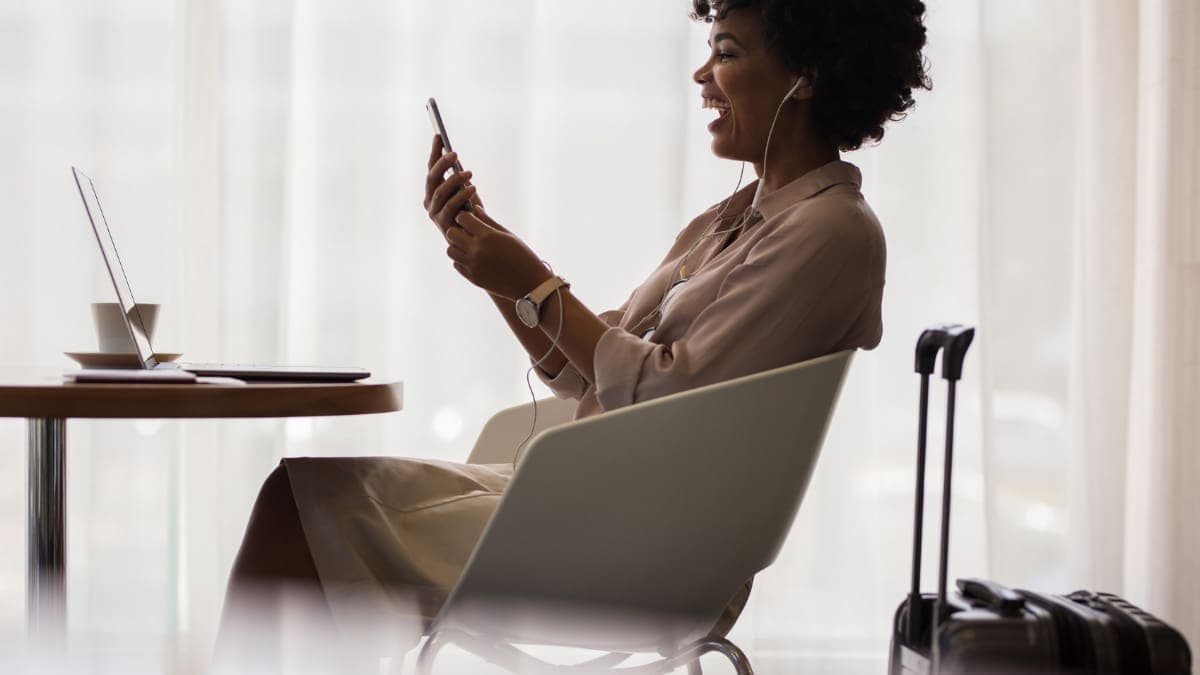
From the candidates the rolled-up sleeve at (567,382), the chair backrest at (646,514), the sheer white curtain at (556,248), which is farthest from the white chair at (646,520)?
the sheer white curtain at (556,248)

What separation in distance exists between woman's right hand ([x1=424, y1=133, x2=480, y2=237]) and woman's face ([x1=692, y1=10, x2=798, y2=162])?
36cm

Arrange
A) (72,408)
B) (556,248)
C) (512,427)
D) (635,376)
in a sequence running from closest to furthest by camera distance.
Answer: (72,408)
(635,376)
(512,427)
(556,248)

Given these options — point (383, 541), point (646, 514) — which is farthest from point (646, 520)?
point (383, 541)

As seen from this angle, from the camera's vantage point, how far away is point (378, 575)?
3.67 ft

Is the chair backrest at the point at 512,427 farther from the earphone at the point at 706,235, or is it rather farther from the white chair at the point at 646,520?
the white chair at the point at 646,520

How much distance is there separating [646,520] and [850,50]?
642 millimetres

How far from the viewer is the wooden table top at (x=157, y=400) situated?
95 centimetres

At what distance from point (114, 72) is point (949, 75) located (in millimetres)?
1818

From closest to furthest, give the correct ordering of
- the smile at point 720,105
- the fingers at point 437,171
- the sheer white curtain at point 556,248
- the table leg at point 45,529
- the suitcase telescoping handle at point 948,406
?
the suitcase telescoping handle at point 948,406 < the table leg at point 45,529 < the fingers at point 437,171 < the smile at point 720,105 < the sheer white curtain at point 556,248

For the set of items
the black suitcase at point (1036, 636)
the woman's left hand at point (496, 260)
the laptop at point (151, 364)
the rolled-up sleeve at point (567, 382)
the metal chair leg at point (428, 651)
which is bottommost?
the metal chair leg at point (428, 651)

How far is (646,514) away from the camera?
1049mm

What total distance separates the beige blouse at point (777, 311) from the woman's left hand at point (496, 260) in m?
0.12

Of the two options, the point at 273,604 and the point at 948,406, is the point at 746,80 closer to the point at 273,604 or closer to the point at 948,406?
the point at 948,406

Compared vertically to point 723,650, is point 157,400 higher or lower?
higher
